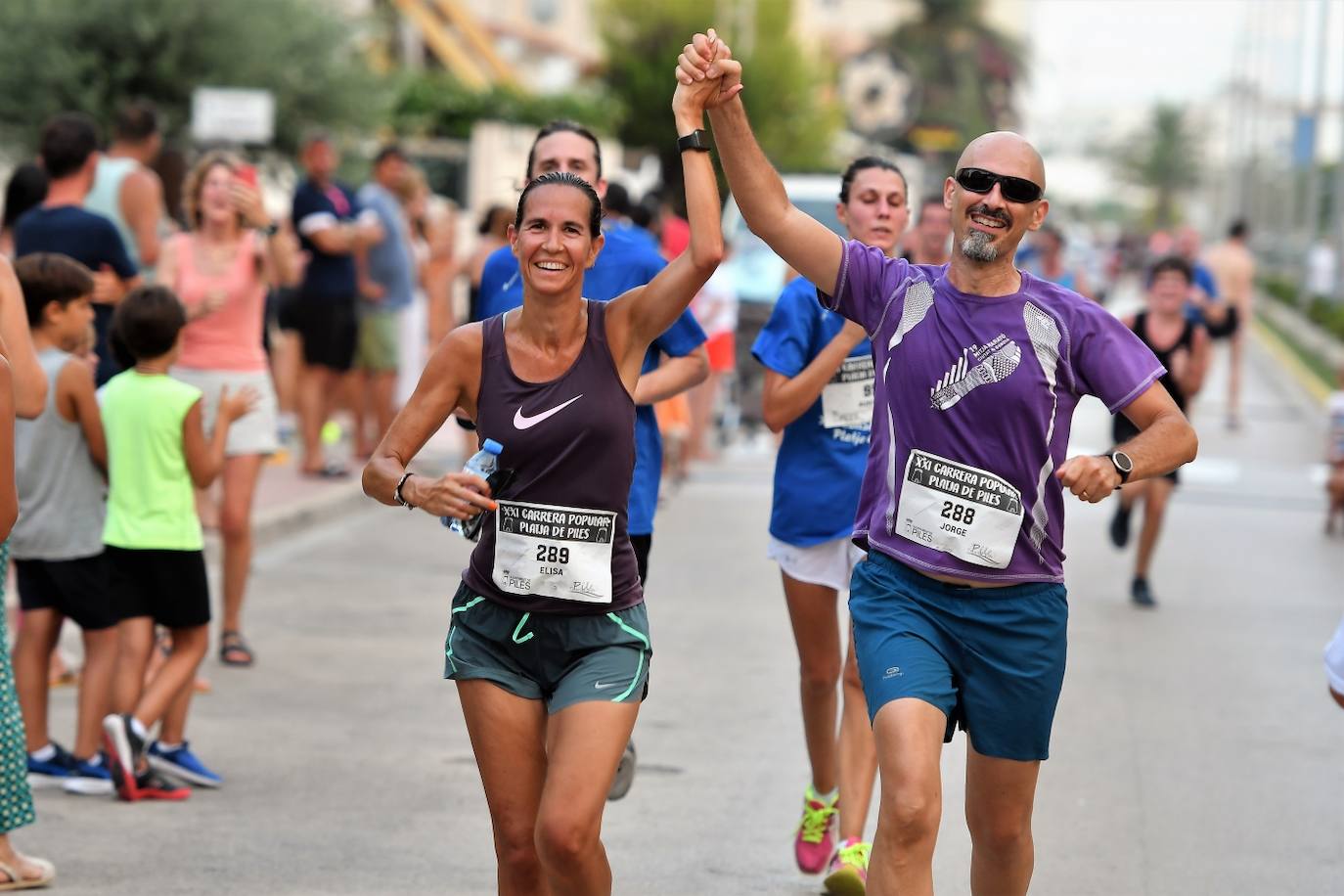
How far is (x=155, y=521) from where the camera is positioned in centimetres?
704

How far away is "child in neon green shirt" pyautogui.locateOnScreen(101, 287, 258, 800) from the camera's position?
22.8 ft

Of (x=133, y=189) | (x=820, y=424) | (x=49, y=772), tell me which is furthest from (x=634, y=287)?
(x=133, y=189)

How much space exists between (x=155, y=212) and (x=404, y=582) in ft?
8.97

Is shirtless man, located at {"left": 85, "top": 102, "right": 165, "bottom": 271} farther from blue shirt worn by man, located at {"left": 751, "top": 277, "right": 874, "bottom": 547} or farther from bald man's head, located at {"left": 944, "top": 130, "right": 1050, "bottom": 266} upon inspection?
bald man's head, located at {"left": 944, "top": 130, "right": 1050, "bottom": 266}

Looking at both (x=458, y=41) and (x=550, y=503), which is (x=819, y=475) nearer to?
(x=550, y=503)

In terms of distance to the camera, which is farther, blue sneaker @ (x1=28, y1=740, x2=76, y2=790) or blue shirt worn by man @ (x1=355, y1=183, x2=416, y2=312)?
blue shirt worn by man @ (x1=355, y1=183, x2=416, y2=312)

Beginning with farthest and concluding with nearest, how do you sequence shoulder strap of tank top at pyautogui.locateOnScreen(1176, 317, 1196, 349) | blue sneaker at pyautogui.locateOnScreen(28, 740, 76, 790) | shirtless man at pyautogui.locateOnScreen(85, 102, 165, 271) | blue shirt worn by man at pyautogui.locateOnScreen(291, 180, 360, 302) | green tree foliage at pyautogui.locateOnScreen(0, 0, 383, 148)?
green tree foliage at pyautogui.locateOnScreen(0, 0, 383, 148), blue shirt worn by man at pyautogui.locateOnScreen(291, 180, 360, 302), shoulder strap of tank top at pyautogui.locateOnScreen(1176, 317, 1196, 349), shirtless man at pyautogui.locateOnScreen(85, 102, 165, 271), blue sneaker at pyautogui.locateOnScreen(28, 740, 76, 790)

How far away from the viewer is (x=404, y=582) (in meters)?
11.6

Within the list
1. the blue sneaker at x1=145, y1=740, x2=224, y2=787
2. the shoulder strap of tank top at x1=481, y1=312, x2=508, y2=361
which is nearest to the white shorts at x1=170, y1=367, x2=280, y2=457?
the blue sneaker at x1=145, y1=740, x2=224, y2=787

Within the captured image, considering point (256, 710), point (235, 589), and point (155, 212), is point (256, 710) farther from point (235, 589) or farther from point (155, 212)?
point (155, 212)

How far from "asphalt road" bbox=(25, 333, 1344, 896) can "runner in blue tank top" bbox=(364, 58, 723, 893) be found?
4.81ft

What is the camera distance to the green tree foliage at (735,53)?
5712cm

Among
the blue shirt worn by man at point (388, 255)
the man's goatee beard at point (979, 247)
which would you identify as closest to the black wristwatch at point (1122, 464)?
the man's goatee beard at point (979, 247)

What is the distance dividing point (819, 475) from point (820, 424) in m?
0.15
